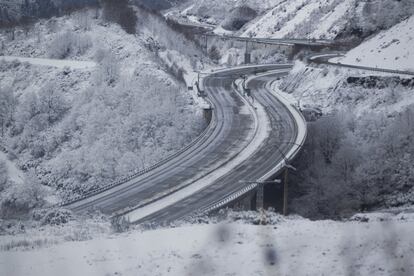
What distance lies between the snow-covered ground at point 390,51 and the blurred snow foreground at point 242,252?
1136 inches

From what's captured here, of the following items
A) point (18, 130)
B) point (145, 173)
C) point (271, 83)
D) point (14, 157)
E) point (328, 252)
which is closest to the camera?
point (328, 252)

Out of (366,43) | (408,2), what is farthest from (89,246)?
(408,2)

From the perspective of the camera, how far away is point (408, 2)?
6038cm

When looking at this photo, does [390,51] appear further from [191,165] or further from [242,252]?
[242,252]

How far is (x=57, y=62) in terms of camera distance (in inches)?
2142

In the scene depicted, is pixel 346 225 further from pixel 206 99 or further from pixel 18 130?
pixel 18 130

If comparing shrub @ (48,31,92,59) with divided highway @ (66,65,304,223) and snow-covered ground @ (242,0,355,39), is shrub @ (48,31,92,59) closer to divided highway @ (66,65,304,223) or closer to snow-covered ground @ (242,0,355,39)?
divided highway @ (66,65,304,223)

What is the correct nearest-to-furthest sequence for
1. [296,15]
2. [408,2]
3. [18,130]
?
[18,130], [408,2], [296,15]

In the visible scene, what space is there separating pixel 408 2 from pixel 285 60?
19464mm

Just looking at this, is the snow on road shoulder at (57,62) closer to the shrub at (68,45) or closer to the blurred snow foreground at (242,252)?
the shrub at (68,45)

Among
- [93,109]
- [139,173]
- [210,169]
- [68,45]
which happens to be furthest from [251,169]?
[68,45]

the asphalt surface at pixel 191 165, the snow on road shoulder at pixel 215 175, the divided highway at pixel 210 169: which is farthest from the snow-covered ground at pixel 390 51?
the asphalt surface at pixel 191 165

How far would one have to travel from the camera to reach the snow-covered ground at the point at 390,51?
40.4m

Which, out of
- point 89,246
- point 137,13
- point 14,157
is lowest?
point 14,157
